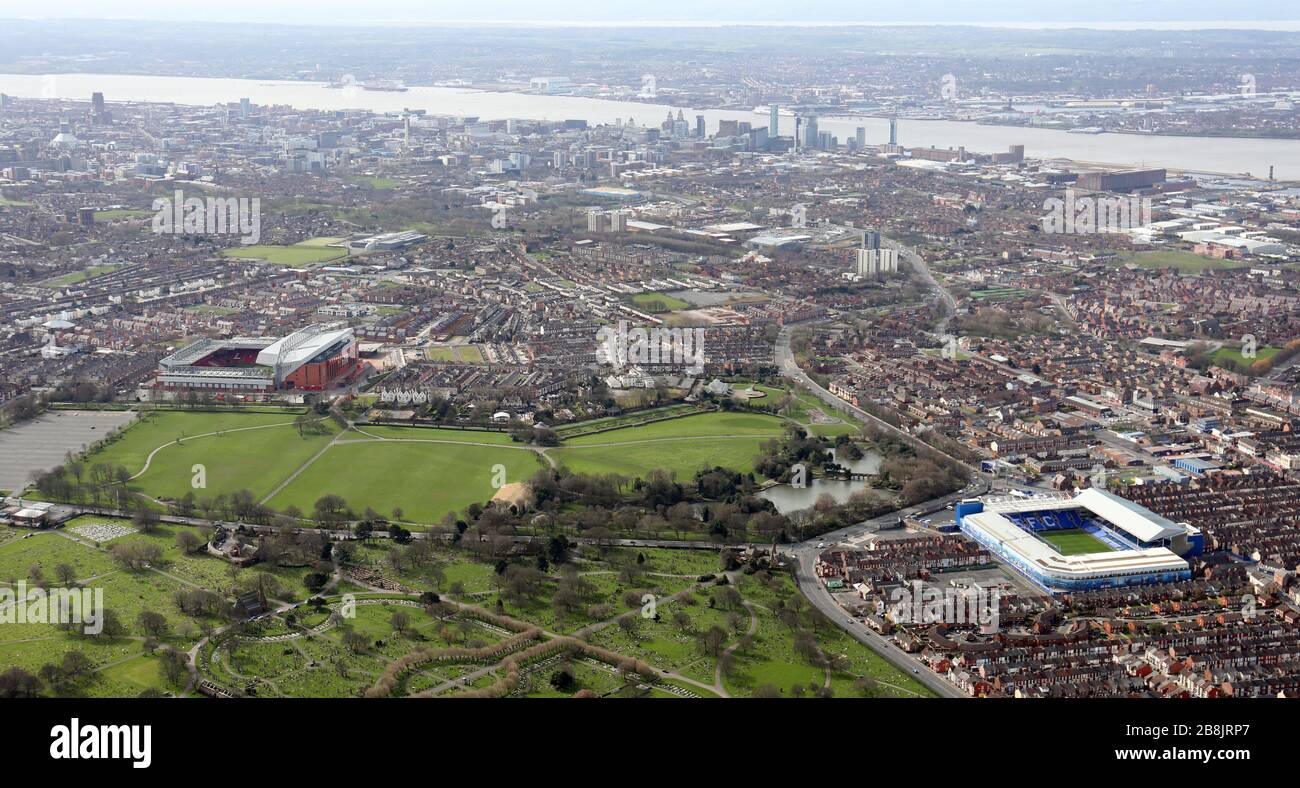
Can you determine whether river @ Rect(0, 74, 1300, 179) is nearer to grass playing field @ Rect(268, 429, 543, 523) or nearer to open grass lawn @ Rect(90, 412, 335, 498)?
grass playing field @ Rect(268, 429, 543, 523)

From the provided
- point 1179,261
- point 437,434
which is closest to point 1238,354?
point 1179,261

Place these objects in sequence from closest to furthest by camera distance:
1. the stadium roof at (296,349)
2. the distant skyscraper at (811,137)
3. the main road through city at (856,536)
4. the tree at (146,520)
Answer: the main road through city at (856,536), the tree at (146,520), the stadium roof at (296,349), the distant skyscraper at (811,137)

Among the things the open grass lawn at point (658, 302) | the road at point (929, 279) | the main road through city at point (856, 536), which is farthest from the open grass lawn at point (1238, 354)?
the open grass lawn at point (658, 302)

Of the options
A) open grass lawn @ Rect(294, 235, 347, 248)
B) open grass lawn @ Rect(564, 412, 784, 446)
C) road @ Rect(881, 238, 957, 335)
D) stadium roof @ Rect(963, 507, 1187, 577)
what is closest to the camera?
stadium roof @ Rect(963, 507, 1187, 577)

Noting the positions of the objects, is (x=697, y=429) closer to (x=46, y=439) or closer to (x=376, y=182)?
(x=46, y=439)

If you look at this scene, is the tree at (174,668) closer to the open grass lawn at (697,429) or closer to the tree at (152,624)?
the tree at (152,624)

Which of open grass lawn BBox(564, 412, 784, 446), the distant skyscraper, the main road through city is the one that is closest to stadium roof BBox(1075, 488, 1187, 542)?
the main road through city
